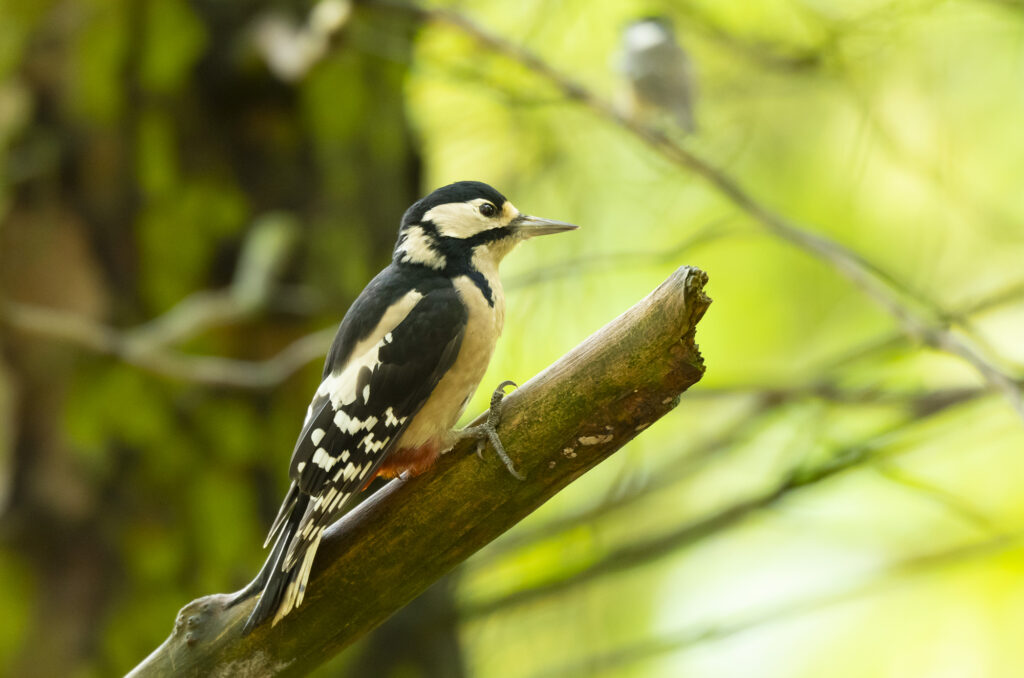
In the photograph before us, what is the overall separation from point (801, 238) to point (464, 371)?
0.68 metres

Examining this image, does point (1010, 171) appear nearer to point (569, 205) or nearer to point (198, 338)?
point (569, 205)

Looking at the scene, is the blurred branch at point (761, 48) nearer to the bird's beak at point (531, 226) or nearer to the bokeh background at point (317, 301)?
the bokeh background at point (317, 301)

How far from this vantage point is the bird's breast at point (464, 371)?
1.72 metres

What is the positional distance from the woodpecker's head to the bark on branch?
46 centimetres

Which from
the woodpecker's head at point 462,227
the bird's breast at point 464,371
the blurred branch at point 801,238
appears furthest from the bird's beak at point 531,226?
the blurred branch at point 801,238

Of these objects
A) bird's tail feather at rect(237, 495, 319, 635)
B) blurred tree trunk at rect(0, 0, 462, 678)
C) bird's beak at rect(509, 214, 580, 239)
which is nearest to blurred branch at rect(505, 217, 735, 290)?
bird's beak at rect(509, 214, 580, 239)

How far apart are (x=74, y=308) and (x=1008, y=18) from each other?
2717 millimetres

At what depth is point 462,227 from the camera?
6.30 feet

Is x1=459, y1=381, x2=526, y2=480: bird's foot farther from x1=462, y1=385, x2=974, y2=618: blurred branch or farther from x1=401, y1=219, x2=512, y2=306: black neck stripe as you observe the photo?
x1=462, y1=385, x2=974, y2=618: blurred branch

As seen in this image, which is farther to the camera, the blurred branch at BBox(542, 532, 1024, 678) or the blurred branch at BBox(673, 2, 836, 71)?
the blurred branch at BBox(673, 2, 836, 71)

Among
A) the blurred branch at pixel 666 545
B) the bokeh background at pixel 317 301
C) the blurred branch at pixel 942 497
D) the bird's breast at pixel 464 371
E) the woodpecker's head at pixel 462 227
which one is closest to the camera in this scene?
the bird's breast at pixel 464 371

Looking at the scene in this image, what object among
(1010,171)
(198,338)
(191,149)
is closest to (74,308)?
(198,338)

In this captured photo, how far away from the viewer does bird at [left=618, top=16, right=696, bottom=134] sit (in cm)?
333

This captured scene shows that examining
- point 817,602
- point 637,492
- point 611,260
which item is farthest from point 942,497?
point 611,260
